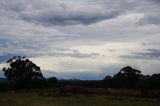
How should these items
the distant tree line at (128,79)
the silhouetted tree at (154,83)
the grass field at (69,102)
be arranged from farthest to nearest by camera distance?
the distant tree line at (128,79)
the silhouetted tree at (154,83)
the grass field at (69,102)

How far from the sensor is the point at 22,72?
335 ft

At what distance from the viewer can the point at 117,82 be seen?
329 feet

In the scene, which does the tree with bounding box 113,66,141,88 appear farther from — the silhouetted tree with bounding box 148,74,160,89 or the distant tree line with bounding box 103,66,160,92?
the silhouetted tree with bounding box 148,74,160,89

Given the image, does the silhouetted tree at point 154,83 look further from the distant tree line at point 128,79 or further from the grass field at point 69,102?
the grass field at point 69,102

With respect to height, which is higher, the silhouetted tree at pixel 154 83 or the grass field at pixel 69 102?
the silhouetted tree at pixel 154 83

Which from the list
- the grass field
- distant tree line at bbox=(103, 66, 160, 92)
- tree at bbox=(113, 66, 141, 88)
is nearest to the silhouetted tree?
distant tree line at bbox=(103, 66, 160, 92)

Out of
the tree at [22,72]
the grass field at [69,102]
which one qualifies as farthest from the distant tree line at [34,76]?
the grass field at [69,102]

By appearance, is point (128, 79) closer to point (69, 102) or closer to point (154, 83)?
point (154, 83)

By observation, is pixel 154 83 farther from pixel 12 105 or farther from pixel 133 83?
pixel 12 105

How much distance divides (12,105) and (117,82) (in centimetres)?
5792

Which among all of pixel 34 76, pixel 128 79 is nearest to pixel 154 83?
pixel 128 79

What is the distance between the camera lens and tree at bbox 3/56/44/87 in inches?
3994

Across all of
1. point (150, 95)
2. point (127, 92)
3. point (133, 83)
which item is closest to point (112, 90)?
point (127, 92)

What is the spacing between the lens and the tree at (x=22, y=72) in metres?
101
